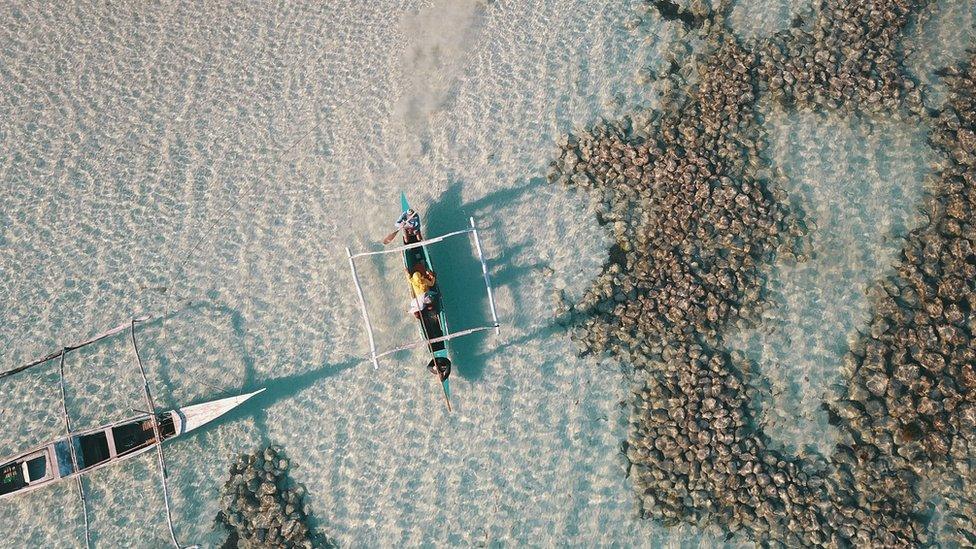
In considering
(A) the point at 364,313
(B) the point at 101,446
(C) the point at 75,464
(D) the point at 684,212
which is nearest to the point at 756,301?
(D) the point at 684,212

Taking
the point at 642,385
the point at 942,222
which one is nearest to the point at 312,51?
the point at 642,385

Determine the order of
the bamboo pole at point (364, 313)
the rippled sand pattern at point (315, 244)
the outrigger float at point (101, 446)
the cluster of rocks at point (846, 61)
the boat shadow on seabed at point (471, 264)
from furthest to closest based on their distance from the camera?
the cluster of rocks at point (846, 61)
the boat shadow on seabed at point (471, 264)
the rippled sand pattern at point (315, 244)
the outrigger float at point (101, 446)
the bamboo pole at point (364, 313)

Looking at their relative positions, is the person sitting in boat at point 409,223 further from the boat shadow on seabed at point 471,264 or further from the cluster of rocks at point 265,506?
the cluster of rocks at point 265,506

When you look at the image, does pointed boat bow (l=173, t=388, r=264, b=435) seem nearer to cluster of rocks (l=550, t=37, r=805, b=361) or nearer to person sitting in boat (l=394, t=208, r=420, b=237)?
person sitting in boat (l=394, t=208, r=420, b=237)

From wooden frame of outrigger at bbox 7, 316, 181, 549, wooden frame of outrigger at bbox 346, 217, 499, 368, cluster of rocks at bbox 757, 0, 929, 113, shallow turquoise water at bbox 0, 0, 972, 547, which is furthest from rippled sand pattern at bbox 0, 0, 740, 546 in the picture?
cluster of rocks at bbox 757, 0, 929, 113

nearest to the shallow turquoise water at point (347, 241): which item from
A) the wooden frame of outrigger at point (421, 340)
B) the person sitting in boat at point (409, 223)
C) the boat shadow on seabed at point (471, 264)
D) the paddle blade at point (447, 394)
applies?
the boat shadow on seabed at point (471, 264)

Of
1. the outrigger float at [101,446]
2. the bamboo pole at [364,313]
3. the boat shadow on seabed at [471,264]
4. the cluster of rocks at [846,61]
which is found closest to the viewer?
the bamboo pole at [364,313]

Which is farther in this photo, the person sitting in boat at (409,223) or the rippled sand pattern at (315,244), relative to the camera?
the person sitting in boat at (409,223)

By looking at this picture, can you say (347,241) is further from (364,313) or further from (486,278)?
(486,278)
